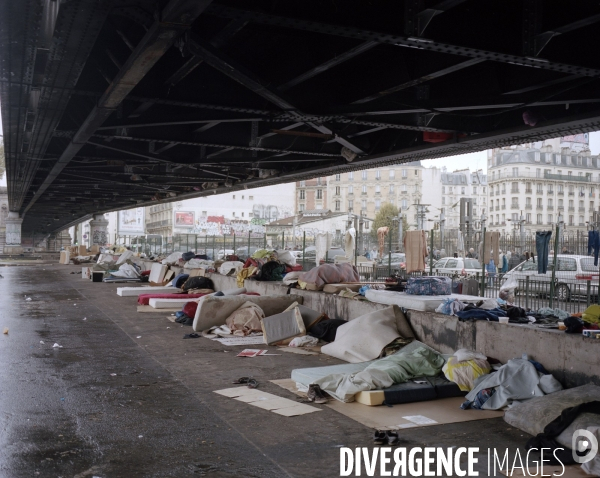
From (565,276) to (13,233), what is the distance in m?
59.4

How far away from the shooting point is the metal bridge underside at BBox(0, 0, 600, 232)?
6949mm

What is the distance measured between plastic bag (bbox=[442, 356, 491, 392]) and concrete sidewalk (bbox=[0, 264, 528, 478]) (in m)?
1.16

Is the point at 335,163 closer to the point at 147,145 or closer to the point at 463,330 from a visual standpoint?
the point at 147,145

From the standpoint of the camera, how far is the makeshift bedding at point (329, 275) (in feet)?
44.7

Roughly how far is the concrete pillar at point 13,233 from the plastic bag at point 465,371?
203 ft

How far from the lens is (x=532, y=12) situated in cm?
723

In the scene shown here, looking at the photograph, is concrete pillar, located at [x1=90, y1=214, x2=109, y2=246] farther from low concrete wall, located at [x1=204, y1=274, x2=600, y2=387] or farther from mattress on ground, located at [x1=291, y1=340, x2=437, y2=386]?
mattress on ground, located at [x1=291, y1=340, x2=437, y2=386]

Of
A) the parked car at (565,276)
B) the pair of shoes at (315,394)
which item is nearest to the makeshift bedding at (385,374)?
the pair of shoes at (315,394)

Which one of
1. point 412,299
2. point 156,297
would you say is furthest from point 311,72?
point 156,297

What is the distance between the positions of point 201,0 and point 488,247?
1185 cm

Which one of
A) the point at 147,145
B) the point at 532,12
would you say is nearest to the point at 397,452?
the point at 532,12

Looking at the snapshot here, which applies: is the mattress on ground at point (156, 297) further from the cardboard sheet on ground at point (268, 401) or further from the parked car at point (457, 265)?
the parked car at point (457, 265)

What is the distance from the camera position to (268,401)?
707 centimetres

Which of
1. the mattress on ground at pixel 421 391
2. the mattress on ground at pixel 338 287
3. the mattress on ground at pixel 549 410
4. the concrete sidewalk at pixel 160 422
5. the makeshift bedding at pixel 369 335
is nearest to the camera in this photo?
the concrete sidewalk at pixel 160 422
